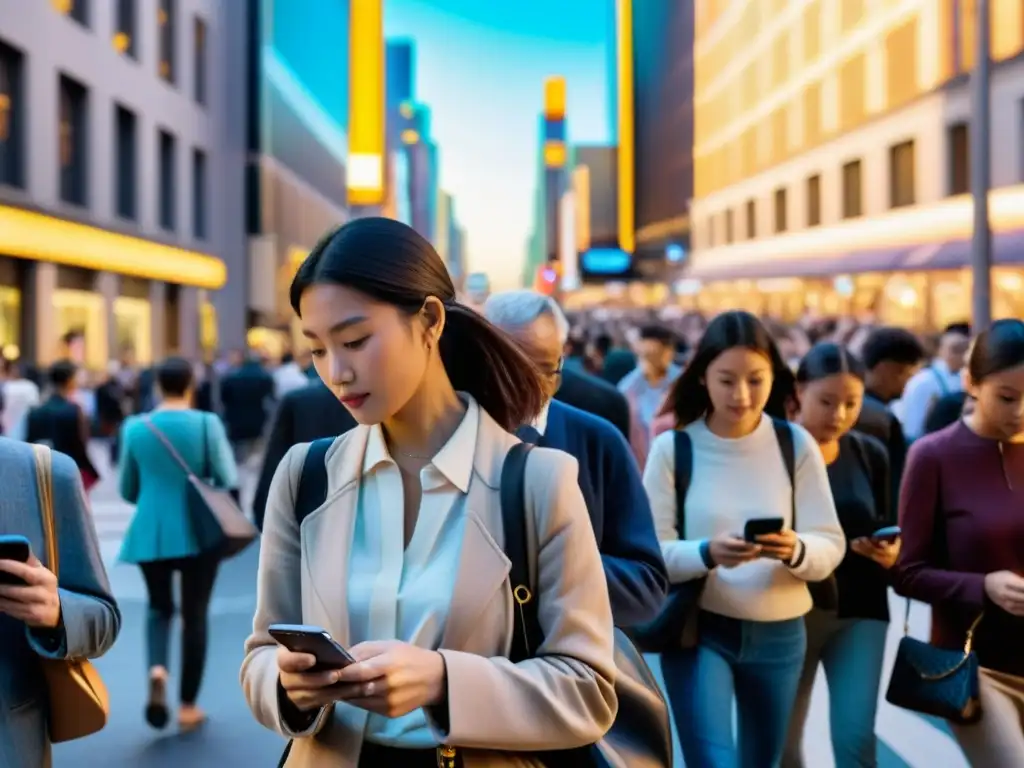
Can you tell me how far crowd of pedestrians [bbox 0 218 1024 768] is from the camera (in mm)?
2410

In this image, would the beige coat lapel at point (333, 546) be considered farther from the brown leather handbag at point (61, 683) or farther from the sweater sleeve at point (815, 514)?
the sweater sleeve at point (815, 514)

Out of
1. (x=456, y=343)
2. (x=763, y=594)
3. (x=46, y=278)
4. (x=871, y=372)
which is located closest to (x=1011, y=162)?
(x=46, y=278)

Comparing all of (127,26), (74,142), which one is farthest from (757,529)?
(127,26)

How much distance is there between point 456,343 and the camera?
106 inches

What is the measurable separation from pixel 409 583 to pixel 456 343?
498 millimetres

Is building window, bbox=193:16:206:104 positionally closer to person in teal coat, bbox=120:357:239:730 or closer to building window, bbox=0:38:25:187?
building window, bbox=0:38:25:187

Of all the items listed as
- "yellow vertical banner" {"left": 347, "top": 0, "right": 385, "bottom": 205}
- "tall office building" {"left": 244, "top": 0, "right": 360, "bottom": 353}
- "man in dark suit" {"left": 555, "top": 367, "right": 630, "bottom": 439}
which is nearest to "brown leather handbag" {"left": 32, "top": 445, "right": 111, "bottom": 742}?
"man in dark suit" {"left": 555, "top": 367, "right": 630, "bottom": 439}

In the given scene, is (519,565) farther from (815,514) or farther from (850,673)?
(850,673)

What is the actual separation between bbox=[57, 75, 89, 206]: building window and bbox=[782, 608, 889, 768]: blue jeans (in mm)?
28951

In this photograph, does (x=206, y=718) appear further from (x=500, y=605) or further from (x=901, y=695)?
(x=500, y=605)

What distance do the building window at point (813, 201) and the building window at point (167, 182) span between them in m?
23.0

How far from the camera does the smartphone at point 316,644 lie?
2143 mm

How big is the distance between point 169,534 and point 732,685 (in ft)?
11.6

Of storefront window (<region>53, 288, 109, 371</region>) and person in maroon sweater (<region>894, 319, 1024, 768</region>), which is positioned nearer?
person in maroon sweater (<region>894, 319, 1024, 768</region>)
